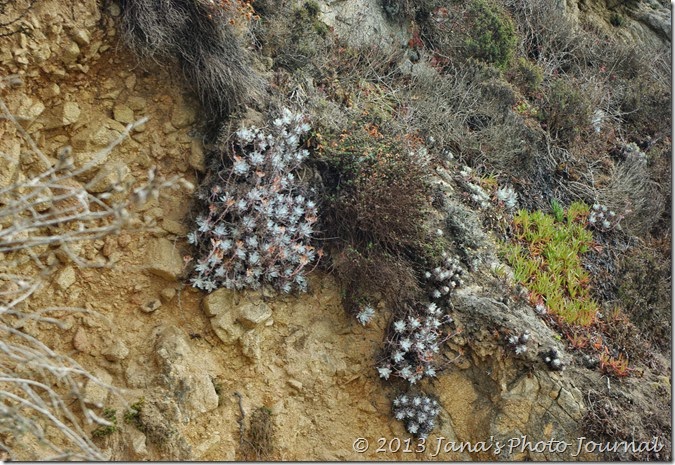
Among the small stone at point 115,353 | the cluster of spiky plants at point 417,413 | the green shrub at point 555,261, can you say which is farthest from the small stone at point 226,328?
the green shrub at point 555,261

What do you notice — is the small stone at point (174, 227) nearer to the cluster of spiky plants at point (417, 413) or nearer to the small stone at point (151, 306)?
the small stone at point (151, 306)

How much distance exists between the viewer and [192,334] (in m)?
4.88

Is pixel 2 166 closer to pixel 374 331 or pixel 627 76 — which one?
pixel 374 331

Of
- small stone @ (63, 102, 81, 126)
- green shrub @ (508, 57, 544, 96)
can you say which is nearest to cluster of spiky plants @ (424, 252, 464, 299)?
small stone @ (63, 102, 81, 126)

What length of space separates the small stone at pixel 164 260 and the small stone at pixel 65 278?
0.50 m

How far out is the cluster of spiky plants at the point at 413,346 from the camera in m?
5.20

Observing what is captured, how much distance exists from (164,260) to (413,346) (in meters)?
1.96

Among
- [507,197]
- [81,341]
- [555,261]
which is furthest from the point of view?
[507,197]

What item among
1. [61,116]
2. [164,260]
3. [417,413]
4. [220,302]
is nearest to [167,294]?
[164,260]

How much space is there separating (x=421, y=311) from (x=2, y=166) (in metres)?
3.15

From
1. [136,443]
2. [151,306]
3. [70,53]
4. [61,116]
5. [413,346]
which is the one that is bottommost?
[136,443]

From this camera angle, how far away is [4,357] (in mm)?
4074

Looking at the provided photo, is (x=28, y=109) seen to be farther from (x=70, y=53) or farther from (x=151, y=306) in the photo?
(x=151, y=306)

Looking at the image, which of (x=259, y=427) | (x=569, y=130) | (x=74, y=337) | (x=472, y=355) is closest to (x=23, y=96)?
(x=74, y=337)
